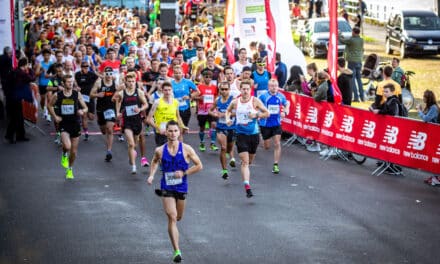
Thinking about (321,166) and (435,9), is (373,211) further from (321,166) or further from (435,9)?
(435,9)

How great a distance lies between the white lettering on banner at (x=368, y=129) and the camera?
17812 mm

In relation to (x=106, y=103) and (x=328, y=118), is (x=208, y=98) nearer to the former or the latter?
(x=106, y=103)

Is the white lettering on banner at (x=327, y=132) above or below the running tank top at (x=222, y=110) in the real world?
below

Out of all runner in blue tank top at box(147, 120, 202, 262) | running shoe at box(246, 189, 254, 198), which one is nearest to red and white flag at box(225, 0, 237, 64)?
running shoe at box(246, 189, 254, 198)

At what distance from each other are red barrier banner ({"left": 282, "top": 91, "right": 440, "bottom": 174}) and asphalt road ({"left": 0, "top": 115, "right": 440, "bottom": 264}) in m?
0.43

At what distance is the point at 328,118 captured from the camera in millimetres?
19438

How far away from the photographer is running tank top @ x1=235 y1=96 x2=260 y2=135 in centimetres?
1584

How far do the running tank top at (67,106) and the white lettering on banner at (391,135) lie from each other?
568cm

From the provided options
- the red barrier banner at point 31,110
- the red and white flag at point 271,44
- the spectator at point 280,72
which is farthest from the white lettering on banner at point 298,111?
the red barrier banner at point 31,110

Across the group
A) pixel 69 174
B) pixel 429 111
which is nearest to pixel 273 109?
pixel 429 111

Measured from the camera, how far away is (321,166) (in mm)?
18250

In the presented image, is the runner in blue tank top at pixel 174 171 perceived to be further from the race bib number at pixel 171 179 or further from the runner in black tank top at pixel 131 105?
the runner in black tank top at pixel 131 105

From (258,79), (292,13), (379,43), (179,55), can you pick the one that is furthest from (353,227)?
(292,13)

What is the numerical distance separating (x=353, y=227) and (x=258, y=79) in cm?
845
